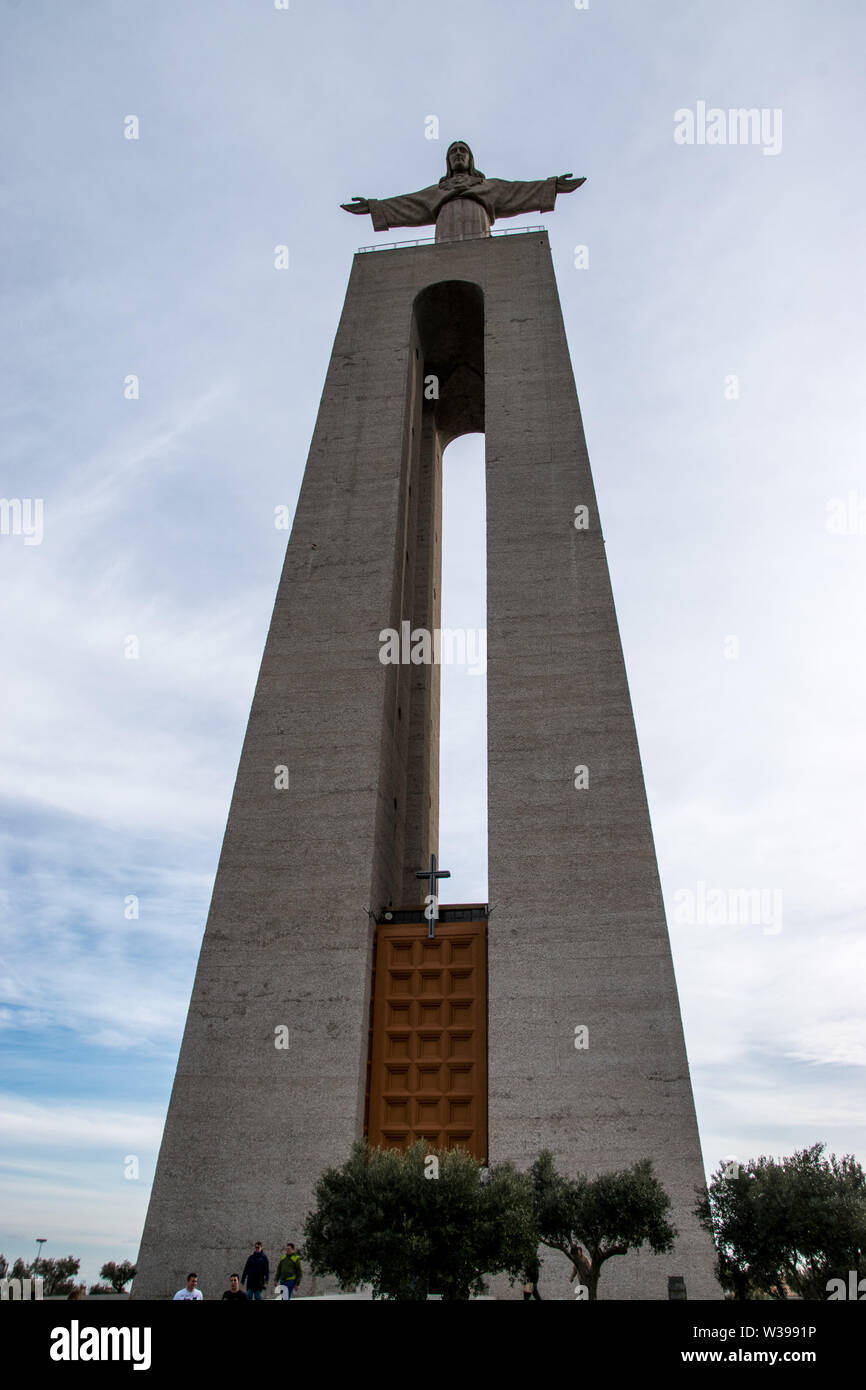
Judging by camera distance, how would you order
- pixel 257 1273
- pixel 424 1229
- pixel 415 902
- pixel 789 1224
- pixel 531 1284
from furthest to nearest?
pixel 415 902, pixel 531 1284, pixel 257 1273, pixel 789 1224, pixel 424 1229

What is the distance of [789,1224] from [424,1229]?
474 cm

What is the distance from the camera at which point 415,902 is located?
23625 mm

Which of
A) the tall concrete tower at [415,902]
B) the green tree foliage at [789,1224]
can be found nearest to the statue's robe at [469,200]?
the tall concrete tower at [415,902]

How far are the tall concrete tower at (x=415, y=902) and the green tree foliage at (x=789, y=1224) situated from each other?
1.71m

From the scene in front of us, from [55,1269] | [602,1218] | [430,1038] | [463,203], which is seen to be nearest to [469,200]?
[463,203]

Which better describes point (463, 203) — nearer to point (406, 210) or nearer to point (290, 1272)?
point (406, 210)

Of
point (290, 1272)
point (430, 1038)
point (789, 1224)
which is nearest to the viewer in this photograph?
point (789, 1224)

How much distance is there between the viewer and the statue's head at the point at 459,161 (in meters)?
33.0

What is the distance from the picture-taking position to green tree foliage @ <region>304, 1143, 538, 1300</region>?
10836 millimetres

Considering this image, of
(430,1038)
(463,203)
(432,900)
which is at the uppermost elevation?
(463,203)

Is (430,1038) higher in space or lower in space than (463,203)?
lower

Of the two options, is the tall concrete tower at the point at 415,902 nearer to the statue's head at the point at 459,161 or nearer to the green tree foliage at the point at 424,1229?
the green tree foliage at the point at 424,1229

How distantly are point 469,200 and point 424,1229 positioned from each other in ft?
100

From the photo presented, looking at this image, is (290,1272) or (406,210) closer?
(290,1272)
